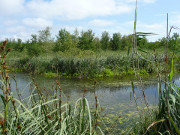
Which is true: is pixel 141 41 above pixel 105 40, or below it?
below

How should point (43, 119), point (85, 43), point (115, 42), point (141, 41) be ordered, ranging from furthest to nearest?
point (115, 42), point (85, 43), point (141, 41), point (43, 119)

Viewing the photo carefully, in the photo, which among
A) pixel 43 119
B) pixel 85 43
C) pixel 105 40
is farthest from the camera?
pixel 105 40

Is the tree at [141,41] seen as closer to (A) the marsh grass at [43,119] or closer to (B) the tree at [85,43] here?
(A) the marsh grass at [43,119]

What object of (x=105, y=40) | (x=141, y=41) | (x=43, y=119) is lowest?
(x=43, y=119)

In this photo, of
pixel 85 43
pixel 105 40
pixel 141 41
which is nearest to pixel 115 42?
pixel 105 40

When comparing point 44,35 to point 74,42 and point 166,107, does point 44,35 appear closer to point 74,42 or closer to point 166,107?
point 74,42

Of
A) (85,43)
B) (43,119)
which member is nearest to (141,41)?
(43,119)

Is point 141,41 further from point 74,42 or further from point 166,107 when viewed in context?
point 74,42

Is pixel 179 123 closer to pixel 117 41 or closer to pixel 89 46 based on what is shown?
pixel 89 46

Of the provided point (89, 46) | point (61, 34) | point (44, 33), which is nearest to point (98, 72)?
point (89, 46)

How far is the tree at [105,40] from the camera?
2905 cm

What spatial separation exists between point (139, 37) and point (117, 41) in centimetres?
2770

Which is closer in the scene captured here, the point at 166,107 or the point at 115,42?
the point at 166,107

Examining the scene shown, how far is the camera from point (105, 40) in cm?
2948
